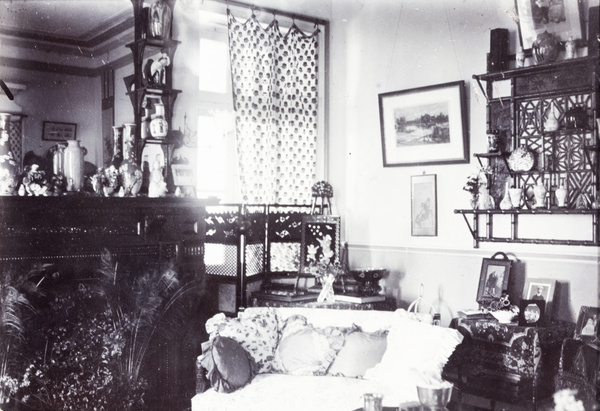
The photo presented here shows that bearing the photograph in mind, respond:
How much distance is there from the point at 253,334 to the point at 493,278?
7.78ft

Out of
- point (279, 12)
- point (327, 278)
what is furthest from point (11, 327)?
point (279, 12)

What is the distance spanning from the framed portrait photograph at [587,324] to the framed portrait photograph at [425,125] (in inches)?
75.7

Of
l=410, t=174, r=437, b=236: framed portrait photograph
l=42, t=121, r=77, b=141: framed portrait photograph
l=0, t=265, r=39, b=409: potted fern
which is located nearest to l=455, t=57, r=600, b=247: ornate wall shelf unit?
l=410, t=174, r=437, b=236: framed portrait photograph

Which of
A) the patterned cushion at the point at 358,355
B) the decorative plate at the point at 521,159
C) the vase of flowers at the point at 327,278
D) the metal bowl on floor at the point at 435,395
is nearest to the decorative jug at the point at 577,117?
the decorative plate at the point at 521,159

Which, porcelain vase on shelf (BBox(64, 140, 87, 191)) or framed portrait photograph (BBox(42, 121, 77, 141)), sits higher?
framed portrait photograph (BBox(42, 121, 77, 141))

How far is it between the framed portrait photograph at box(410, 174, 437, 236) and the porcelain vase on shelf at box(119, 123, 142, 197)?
2915 millimetres

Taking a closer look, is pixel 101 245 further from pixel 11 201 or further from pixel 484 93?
pixel 484 93

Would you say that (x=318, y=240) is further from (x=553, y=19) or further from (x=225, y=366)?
(x=553, y=19)

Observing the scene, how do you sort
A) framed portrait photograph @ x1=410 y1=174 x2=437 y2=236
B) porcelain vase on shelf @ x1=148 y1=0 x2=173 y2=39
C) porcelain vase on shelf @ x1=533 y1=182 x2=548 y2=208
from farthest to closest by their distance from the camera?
framed portrait photograph @ x1=410 y1=174 x2=437 y2=236 → porcelain vase on shelf @ x1=148 y1=0 x2=173 y2=39 → porcelain vase on shelf @ x1=533 y1=182 x2=548 y2=208

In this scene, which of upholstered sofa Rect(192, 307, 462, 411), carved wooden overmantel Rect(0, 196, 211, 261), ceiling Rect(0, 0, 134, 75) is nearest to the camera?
upholstered sofa Rect(192, 307, 462, 411)

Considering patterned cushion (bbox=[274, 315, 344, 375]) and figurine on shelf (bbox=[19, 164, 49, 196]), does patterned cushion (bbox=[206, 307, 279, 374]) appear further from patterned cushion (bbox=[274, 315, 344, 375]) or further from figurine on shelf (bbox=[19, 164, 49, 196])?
figurine on shelf (bbox=[19, 164, 49, 196])

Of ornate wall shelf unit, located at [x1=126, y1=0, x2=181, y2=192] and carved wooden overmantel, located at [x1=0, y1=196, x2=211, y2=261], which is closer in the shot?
carved wooden overmantel, located at [x1=0, y1=196, x2=211, y2=261]

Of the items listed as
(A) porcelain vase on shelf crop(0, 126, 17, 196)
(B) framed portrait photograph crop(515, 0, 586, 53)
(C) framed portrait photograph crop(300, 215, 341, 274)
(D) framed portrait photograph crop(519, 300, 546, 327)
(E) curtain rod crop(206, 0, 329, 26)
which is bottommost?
(D) framed portrait photograph crop(519, 300, 546, 327)

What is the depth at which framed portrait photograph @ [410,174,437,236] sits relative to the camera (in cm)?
653
